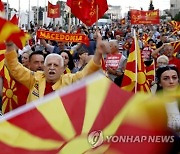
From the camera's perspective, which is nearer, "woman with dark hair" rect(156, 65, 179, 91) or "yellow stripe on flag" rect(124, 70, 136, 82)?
"woman with dark hair" rect(156, 65, 179, 91)

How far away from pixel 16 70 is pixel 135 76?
205 cm

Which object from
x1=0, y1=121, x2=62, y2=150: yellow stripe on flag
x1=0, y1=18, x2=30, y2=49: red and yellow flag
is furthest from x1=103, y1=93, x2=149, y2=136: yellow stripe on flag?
x1=0, y1=18, x2=30, y2=49: red and yellow flag

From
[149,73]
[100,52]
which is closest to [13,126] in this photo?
[100,52]

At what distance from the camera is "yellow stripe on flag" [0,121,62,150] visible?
2.73m

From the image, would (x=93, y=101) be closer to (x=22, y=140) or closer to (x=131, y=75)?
(x=22, y=140)

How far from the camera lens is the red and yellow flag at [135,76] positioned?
6.29 meters

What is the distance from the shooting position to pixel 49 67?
4.90 m

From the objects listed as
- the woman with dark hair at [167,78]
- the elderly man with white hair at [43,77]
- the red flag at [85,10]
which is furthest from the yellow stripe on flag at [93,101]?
the red flag at [85,10]

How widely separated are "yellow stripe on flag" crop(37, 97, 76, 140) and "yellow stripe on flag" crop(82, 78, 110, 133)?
8 cm

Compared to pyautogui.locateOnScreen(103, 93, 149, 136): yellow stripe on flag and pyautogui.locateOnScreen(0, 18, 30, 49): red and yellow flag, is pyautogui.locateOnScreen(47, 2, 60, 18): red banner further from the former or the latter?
pyautogui.locateOnScreen(103, 93, 149, 136): yellow stripe on flag

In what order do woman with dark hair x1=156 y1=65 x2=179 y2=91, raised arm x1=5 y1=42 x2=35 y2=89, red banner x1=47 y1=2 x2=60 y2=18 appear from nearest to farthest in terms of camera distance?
woman with dark hair x1=156 y1=65 x2=179 y2=91 < raised arm x1=5 y1=42 x2=35 y2=89 < red banner x1=47 y1=2 x2=60 y2=18

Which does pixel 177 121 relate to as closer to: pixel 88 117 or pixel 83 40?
pixel 88 117

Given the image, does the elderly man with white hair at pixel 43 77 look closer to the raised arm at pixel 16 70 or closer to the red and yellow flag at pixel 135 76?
the raised arm at pixel 16 70

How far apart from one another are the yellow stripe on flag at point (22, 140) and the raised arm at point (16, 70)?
187 cm
